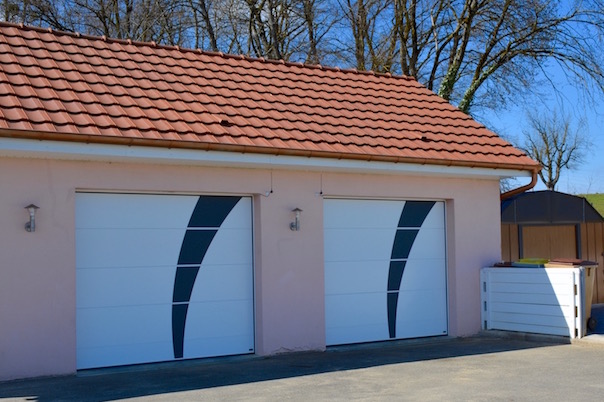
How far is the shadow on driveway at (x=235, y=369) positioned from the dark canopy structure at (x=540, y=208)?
569cm

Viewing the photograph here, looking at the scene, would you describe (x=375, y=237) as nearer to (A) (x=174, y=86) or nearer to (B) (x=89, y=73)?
(A) (x=174, y=86)

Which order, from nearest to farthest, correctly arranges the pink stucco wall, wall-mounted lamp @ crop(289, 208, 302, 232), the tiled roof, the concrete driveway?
the concrete driveway, the pink stucco wall, the tiled roof, wall-mounted lamp @ crop(289, 208, 302, 232)

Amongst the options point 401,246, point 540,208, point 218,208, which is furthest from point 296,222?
point 540,208

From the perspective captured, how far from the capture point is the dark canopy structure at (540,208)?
715 inches

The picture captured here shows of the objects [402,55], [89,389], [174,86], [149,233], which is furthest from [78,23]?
[89,389]

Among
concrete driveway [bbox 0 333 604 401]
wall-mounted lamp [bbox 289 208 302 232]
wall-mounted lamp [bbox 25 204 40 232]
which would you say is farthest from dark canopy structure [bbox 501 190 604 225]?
wall-mounted lamp [bbox 25 204 40 232]

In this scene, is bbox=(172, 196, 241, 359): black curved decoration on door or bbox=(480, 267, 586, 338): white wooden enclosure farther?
bbox=(480, 267, 586, 338): white wooden enclosure

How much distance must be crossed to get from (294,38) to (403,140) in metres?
16.2

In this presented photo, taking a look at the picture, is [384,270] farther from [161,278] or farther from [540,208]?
[540,208]

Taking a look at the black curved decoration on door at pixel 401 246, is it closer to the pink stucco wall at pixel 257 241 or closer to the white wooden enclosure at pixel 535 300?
the pink stucco wall at pixel 257 241

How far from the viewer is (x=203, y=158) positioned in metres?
10.4

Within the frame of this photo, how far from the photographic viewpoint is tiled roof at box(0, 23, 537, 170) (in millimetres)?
9984

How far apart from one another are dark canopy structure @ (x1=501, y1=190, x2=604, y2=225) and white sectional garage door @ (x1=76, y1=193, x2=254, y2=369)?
8.52m

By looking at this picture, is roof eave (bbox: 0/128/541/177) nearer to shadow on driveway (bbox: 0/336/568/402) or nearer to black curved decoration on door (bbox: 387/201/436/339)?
black curved decoration on door (bbox: 387/201/436/339)
